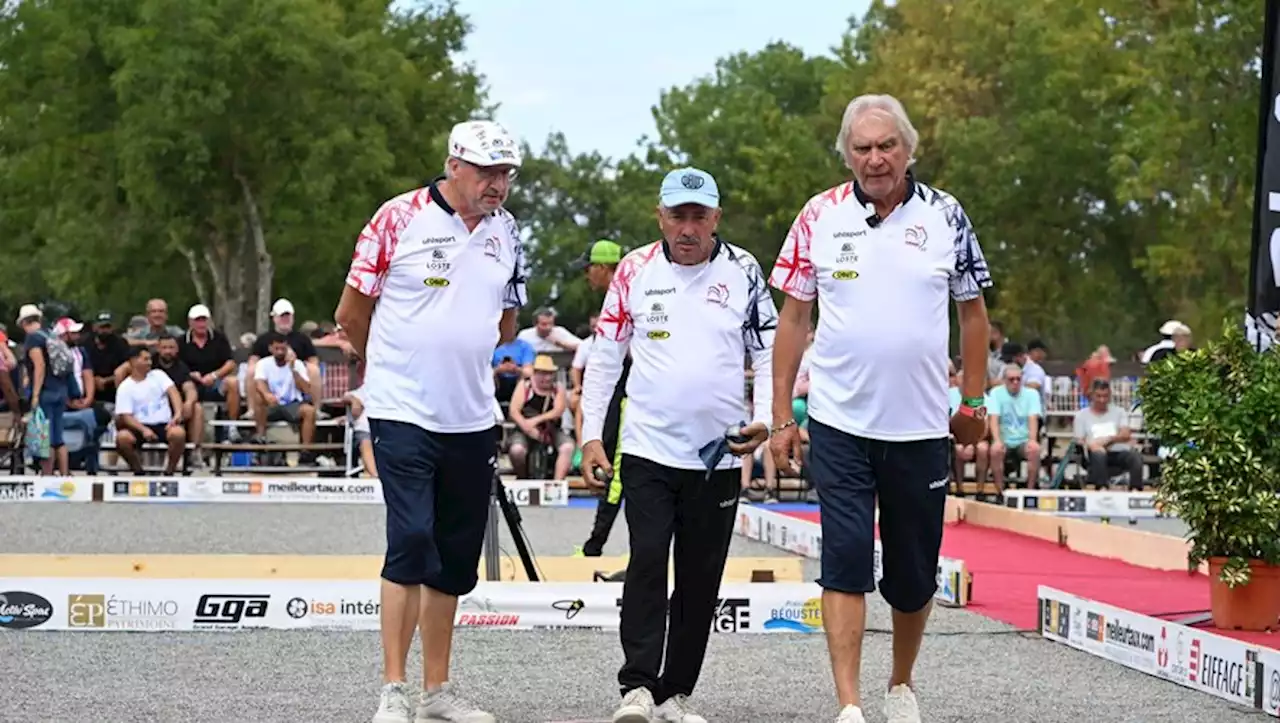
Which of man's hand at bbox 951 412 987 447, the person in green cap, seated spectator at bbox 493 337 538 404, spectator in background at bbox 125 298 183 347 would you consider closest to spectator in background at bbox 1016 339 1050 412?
seated spectator at bbox 493 337 538 404

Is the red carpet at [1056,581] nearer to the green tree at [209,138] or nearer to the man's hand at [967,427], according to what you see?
the man's hand at [967,427]

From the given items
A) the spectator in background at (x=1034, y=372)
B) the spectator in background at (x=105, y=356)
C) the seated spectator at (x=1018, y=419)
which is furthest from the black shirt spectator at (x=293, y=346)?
the spectator in background at (x=1034, y=372)

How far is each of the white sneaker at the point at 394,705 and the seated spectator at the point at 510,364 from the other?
14590 millimetres

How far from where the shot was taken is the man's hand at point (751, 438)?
7.39m

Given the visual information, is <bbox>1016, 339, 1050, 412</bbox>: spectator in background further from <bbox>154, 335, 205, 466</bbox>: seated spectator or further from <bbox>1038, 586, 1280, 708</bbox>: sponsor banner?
<bbox>1038, 586, 1280, 708</bbox>: sponsor banner

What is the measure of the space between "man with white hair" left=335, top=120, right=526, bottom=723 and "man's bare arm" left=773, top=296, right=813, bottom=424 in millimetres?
953

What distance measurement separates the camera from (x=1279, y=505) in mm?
10031

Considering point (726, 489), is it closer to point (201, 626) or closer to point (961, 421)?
point (961, 421)

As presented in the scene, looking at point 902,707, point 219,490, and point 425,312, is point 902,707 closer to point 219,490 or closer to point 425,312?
point 425,312

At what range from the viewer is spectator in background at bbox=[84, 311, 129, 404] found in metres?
22.6

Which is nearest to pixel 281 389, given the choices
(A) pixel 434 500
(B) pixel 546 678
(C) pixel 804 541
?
(C) pixel 804 541

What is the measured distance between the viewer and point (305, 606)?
1009 cm

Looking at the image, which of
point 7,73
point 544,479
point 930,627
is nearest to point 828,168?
point 7,73

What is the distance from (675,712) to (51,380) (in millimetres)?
14930
